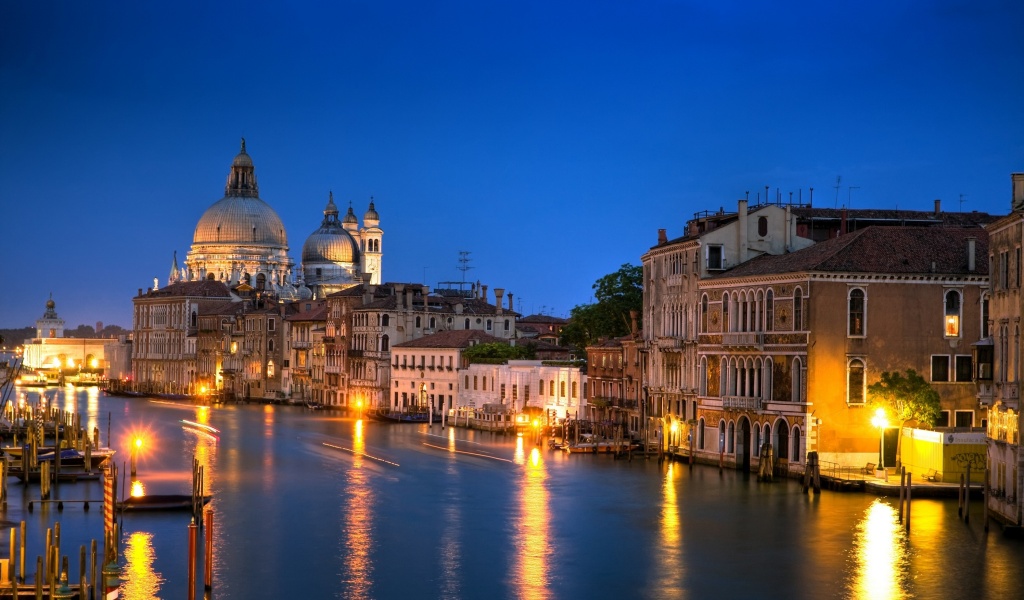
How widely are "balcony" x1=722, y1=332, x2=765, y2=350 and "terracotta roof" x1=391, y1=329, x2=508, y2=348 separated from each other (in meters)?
26.4

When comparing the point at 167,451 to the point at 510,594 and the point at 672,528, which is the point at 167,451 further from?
the point at 510,594

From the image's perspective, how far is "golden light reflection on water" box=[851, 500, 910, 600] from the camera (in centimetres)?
2634

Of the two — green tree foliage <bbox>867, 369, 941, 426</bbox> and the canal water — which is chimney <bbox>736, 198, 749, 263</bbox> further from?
green tree foliage <bbox>867, 369, 941, 426</bbox>

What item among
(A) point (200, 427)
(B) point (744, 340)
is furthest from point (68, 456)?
(A) point (200, 427)

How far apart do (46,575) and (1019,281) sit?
1771 cm

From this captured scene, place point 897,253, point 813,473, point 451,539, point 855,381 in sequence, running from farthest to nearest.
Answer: point 897,253
point 855,381
point 813,473
point 451,539

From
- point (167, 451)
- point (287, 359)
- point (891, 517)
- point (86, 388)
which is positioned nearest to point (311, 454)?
point (167, 451)

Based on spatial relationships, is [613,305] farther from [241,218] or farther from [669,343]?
[241,218]

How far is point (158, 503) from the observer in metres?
35.3

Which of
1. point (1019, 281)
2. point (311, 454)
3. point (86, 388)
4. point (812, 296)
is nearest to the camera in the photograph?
point (1019, 281)

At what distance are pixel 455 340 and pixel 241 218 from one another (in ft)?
206

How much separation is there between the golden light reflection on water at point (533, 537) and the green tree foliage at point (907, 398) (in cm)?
836

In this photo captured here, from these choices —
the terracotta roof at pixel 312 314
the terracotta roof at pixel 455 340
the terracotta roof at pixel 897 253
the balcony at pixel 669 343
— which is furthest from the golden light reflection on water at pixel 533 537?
the terracotta roof at pixel 312 314

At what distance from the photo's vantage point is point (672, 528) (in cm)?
3306
